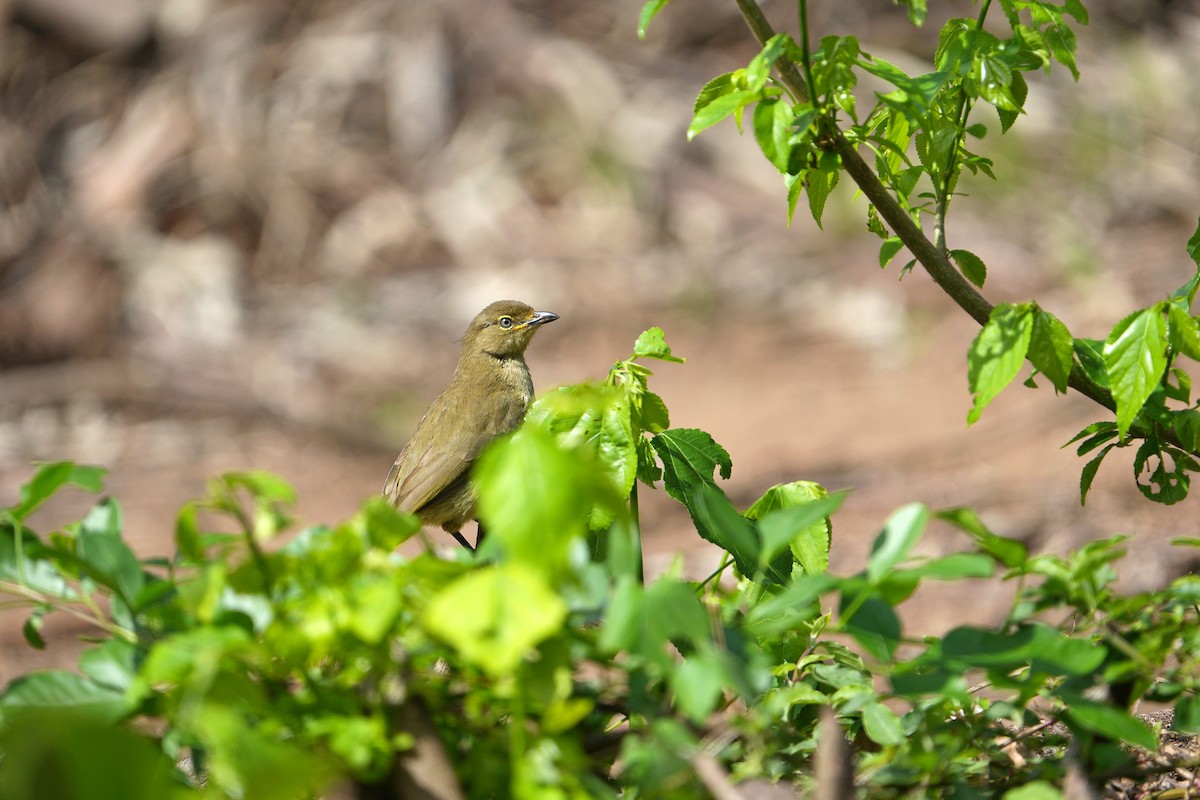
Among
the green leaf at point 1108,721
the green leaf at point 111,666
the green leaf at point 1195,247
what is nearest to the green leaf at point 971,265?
Answer: the green leaf at point 1195,247

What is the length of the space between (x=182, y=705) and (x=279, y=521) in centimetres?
23

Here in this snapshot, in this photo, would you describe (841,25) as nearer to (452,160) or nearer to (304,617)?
(452,160)

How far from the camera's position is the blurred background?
350 inches

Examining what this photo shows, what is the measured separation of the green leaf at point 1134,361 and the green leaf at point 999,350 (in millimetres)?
152

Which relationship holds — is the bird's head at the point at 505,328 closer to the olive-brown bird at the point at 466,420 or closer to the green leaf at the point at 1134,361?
the olive-brown bird at the point at 466,420

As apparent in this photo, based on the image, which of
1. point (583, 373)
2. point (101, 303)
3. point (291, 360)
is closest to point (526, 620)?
point (583, 373)

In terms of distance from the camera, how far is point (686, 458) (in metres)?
2.32

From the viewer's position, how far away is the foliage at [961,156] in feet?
6.39

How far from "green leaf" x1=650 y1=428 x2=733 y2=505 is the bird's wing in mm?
3076

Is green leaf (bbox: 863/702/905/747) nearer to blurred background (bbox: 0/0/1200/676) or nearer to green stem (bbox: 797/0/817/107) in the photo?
green stem (bbox: 797/0/817/107)

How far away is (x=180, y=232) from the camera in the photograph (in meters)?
12.0

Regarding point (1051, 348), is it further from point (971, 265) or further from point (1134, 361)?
point (971, 265)

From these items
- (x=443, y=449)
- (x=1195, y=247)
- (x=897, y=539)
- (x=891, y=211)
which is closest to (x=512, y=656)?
(x=897, y=539)

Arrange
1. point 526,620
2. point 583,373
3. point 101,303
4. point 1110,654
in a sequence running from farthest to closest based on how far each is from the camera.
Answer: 1. point 101,303
2. point 583,373
3. point 1110,654
4. point 526,620
